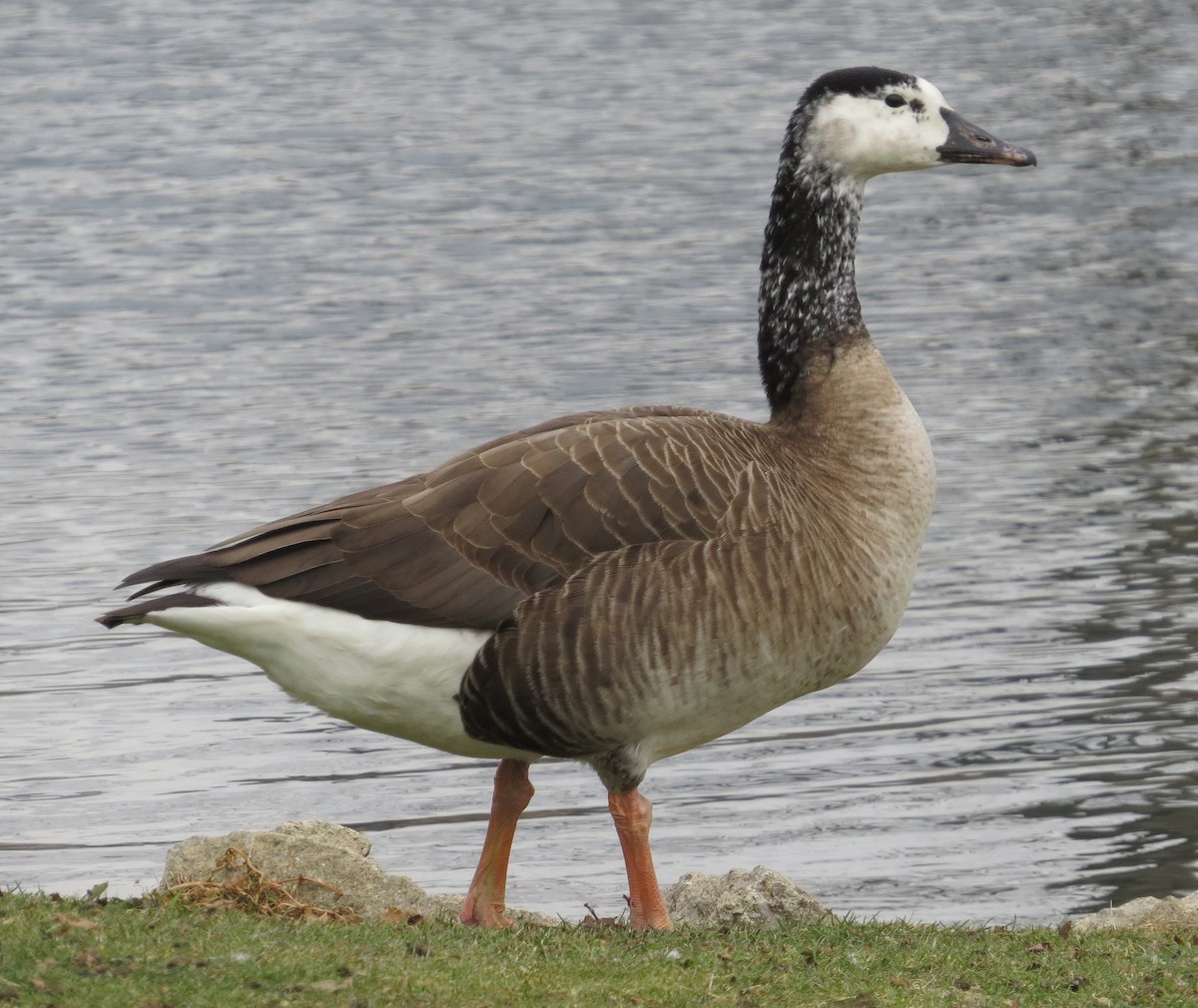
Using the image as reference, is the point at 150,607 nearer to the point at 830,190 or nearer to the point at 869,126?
the point at 830,190

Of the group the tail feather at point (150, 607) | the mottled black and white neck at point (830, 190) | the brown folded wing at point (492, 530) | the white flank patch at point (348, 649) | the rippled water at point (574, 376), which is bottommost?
the rippled water at point (574, 376)

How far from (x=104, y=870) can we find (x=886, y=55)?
29221 millimetres

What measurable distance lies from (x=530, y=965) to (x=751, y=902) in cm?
168

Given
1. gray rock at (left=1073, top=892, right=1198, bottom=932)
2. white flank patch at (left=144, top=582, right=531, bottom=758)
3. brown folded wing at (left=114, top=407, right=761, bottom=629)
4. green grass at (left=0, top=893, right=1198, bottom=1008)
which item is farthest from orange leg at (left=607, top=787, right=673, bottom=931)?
gray rock at (left=1073, top=892, right=1198, bottom=932)

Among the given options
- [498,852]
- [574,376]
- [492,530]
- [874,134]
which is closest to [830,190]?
[874,134]

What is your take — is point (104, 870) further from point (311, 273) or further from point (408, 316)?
point (311, 273)

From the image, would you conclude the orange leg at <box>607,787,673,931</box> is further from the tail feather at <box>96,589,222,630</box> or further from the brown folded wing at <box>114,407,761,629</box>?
the tail feather at <box>96,589,222,630</box>

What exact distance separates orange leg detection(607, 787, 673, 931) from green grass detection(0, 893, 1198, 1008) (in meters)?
0.21

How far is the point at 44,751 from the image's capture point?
11.0m

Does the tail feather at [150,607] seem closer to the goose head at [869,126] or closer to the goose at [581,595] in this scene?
the goose at [581,595]

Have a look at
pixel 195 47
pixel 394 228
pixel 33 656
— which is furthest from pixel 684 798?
pixel 195 47

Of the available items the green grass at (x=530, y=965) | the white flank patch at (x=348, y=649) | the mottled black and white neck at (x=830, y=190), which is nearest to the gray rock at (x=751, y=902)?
the green grass at (x=530, y=965)

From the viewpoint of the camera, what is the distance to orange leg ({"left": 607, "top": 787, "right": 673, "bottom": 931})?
25.2 feet

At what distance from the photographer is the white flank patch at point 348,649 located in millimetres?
7484
